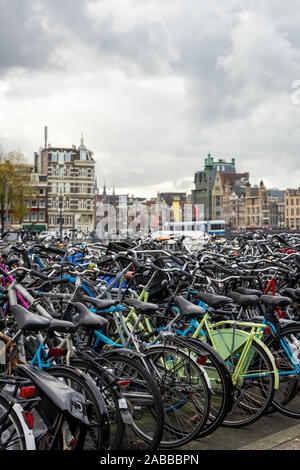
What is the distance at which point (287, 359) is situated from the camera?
182 inches

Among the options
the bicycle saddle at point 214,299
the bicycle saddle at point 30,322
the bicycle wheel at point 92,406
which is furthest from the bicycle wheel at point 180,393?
the bicycle saddle at point 30,322

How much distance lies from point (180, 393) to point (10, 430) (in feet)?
5.09

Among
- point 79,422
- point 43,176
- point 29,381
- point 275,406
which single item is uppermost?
point 43,176

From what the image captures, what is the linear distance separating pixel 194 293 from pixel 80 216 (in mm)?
84074

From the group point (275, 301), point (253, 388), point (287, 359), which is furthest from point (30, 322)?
point (287, 359)

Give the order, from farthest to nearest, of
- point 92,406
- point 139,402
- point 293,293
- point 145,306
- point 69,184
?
point 69,184 → point 293,293 → point 145,306 → point 139,402 → point 92,406

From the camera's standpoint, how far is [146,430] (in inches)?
144

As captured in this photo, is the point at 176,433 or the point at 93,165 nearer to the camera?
the point at 176,433

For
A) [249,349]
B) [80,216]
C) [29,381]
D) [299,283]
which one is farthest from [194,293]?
[80,216]

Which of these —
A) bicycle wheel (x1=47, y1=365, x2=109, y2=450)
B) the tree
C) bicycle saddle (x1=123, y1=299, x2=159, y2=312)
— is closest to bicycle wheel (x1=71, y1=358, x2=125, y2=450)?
bicycle wheel (x1=47, y1=365, x2=109, y2=450)

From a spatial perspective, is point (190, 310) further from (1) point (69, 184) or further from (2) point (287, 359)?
(1) point (69, 184)

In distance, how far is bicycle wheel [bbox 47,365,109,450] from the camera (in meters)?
3.13

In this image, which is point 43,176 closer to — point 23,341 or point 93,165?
point 93,165
